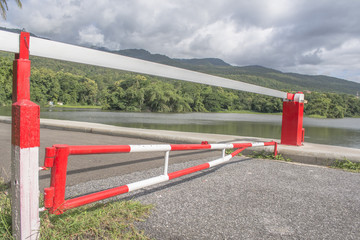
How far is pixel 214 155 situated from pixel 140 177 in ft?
7.08

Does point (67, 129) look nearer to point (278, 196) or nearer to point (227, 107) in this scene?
point (278, 196)

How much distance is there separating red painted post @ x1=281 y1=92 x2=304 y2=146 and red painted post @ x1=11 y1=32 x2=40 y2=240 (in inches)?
209

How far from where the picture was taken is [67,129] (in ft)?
30.7

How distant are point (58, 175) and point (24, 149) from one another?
290mm

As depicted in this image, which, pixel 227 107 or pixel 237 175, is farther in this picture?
pixel 227 107

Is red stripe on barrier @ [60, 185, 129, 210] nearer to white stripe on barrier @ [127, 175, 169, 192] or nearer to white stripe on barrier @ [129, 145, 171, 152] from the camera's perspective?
white stripe on barrier @ [127, 175, 169, 192]

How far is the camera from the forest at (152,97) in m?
60.4

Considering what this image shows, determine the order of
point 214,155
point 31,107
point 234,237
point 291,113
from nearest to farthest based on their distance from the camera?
point 31,107
point 234,237
point 214,155
point 291,113

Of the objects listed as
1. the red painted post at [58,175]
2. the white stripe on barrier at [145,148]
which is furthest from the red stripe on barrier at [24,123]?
the white stripe on barrier at [145,148]

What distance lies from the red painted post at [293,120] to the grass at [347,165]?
106 cm

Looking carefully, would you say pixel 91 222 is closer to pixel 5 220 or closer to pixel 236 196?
pixel 5 220

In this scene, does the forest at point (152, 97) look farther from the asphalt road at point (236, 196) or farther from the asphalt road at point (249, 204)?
the asphalt road at point (249, 204)

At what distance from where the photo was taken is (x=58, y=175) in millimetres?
1820

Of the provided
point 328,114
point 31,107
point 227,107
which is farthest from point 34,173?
point 227,107
